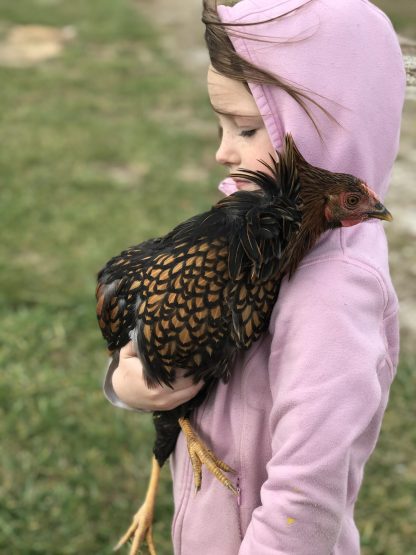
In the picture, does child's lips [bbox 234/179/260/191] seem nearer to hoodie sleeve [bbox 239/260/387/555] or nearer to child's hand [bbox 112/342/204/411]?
hoodie sleeve [bbox 239/260/387/555]

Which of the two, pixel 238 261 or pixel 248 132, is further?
pixel 248 132

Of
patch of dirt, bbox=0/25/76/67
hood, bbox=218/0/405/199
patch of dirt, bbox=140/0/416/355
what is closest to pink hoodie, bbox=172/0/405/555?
hood, bbox=218/0/405/199

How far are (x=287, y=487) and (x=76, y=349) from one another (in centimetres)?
221

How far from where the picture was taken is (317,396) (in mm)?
1198

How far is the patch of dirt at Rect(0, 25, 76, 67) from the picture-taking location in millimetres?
6898

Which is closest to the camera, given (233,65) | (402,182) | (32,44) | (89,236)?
(233,65)

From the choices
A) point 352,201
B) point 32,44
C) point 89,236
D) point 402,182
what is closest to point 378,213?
point 352,201

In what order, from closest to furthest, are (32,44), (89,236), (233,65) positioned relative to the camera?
(233,65) < (89,236) < (32,44)

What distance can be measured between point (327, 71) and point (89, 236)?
2.95 metres

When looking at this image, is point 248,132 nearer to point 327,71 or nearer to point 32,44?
point 327,71

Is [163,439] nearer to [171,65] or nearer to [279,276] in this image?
[279,276]

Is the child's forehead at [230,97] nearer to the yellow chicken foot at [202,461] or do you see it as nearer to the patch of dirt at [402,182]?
the patch of dirt at [402,182]

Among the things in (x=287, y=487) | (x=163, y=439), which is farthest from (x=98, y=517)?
(x=287, y=487)

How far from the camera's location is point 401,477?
2.76 m
